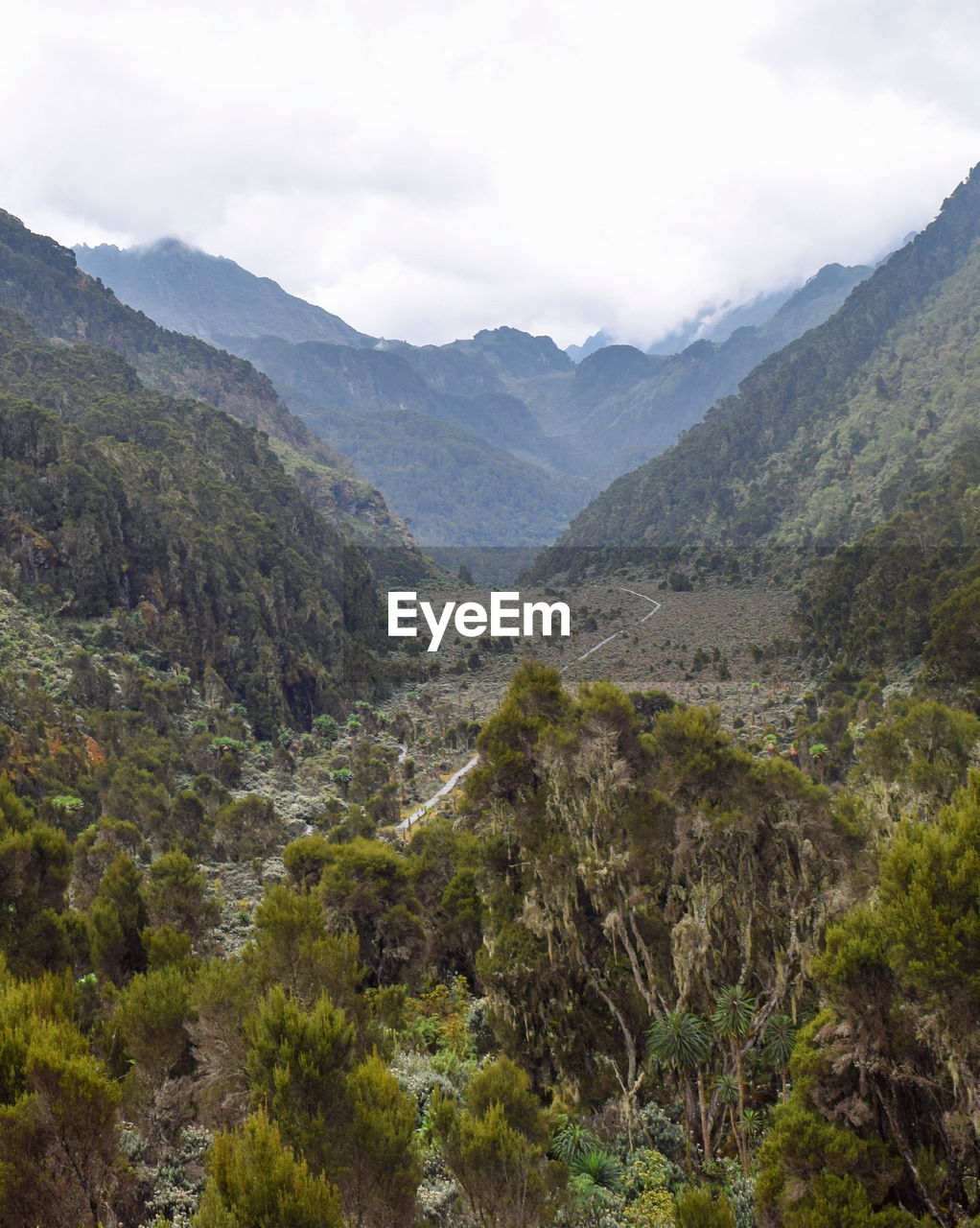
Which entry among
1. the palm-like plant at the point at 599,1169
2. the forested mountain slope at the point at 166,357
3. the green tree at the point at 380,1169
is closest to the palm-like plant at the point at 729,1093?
the palm-like plant at the point at 599,1169

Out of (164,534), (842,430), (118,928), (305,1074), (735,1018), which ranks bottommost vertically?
(735,1018)

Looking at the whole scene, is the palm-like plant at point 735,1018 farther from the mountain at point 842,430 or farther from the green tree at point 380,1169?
the mountain at point 842,430

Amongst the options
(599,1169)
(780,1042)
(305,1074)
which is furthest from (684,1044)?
(305,1074)

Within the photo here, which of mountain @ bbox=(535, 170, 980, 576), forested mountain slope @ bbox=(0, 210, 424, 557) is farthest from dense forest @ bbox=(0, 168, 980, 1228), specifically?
forested mountain slope @ bbox=(0, 210, 424, 557)

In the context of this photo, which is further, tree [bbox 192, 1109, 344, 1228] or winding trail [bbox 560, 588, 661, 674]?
winding trail [bbox 560, 588, 661, 674]

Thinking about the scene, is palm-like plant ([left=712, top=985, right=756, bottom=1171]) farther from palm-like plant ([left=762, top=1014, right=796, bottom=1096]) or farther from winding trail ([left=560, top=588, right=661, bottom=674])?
winding trail ([left=560, top=588, right=661, bottom=674])

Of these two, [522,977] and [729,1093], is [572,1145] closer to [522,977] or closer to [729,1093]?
[729,1093]

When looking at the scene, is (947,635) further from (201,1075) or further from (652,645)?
(652,645)

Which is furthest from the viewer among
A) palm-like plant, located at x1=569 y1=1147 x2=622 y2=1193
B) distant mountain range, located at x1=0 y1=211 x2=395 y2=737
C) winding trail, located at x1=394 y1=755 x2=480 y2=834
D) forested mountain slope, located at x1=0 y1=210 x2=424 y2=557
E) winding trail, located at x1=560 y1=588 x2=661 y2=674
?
forested mountain slope, located at x1=0 y1=210 x2=424 y2=557
